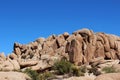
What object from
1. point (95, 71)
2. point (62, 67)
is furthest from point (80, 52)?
point (95, 71)

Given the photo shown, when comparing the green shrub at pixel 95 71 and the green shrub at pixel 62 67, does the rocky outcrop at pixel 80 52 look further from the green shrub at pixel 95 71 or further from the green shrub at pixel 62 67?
the green shrub at pixel 95 71

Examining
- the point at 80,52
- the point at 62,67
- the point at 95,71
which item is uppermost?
the point at 80,52

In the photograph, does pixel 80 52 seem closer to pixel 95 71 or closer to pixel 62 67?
pixel 62 67

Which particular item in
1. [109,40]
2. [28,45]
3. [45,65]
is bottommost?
[45,65]

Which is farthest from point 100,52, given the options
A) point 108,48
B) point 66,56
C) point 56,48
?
point 56,48

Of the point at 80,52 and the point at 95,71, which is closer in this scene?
the point at 95,71

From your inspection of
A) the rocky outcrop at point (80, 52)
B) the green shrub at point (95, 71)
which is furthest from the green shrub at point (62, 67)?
the green shrub at point (95, 71)

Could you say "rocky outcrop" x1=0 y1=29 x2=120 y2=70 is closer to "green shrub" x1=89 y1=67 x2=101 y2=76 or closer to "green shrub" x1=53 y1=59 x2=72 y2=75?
"green shrub" x1=53 y1=59 x2=72 y2=75

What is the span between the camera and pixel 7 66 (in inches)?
2800

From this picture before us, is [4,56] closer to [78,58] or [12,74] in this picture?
[78,58]

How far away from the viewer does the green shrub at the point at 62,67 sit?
220 feet

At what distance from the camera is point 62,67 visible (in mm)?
68750

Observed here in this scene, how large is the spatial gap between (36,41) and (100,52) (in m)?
28.9

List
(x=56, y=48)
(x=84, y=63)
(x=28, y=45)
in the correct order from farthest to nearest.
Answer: (x=28, y=45) → (x=56, y=48) → (x=84, y=63)
